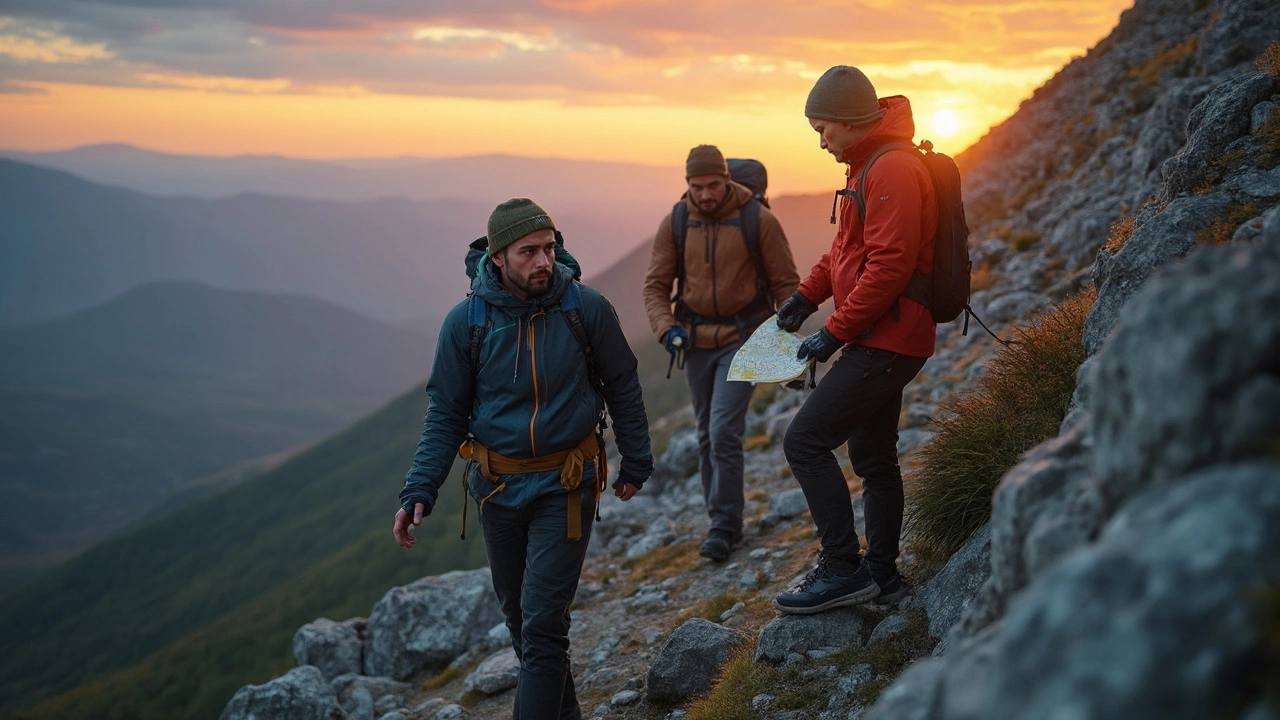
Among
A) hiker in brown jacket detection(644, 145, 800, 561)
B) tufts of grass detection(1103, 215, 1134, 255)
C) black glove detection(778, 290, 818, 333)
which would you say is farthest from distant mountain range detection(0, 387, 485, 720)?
tufts of grass detection(1103, 215, 1134, 255)

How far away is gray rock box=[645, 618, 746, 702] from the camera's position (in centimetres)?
720

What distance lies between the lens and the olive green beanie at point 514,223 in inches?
242

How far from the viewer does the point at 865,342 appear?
6.00 meters

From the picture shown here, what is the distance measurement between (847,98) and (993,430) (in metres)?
2.84

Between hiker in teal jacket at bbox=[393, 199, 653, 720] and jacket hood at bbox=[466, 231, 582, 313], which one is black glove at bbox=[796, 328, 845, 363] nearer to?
hiker in teal jacket at bbox=[393, 199, 653, 720]

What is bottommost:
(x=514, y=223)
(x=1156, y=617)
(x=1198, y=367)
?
(x=1156, y=617)

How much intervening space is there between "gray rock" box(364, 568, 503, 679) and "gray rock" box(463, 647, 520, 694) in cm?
219

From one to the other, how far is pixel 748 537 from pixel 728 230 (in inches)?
148

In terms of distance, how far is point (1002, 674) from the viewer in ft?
8.00

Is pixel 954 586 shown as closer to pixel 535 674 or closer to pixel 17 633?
pixel 535 674

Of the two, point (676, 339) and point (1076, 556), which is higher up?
point (676, 339)

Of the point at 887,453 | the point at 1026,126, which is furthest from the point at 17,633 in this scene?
the point at 887,453

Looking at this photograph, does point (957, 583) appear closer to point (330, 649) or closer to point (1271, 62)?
point (1271, 62)

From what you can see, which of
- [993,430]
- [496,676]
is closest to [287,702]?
[496,676]
